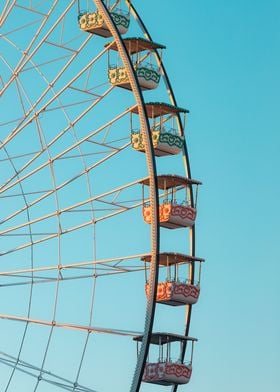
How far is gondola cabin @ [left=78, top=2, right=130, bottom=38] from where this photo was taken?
5303 centimetres

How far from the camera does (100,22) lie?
52938mm

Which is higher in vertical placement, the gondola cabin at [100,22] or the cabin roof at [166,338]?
the gondola cabin at [100,22]

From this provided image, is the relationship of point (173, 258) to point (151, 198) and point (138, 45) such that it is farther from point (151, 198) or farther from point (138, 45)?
point (138, 45)

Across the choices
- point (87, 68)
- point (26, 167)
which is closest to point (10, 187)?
point (26, 167)

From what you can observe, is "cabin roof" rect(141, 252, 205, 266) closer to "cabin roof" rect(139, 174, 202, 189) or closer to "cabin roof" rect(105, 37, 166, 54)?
"cabin roof" rect(139, 174, 202, 189)

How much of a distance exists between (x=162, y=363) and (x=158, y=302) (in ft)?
6.15

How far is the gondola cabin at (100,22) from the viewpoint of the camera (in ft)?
174

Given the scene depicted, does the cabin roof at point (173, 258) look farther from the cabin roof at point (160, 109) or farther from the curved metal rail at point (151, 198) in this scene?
the cabin roof at point (160, 109)

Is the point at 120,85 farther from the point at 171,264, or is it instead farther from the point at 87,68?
the point at 171,264

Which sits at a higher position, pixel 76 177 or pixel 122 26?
pixel 122 26

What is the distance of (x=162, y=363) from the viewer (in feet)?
170

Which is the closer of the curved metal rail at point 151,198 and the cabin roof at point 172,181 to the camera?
the curved metal rail at point 151,198

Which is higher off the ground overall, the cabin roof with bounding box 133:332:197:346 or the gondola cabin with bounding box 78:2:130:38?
the gondola cabin with bounding box 78:2:130:38

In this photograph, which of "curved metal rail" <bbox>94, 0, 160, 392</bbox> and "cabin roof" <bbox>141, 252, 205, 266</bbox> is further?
"cabin roof" <bbox>141, 252, 205, 266</bbox>
